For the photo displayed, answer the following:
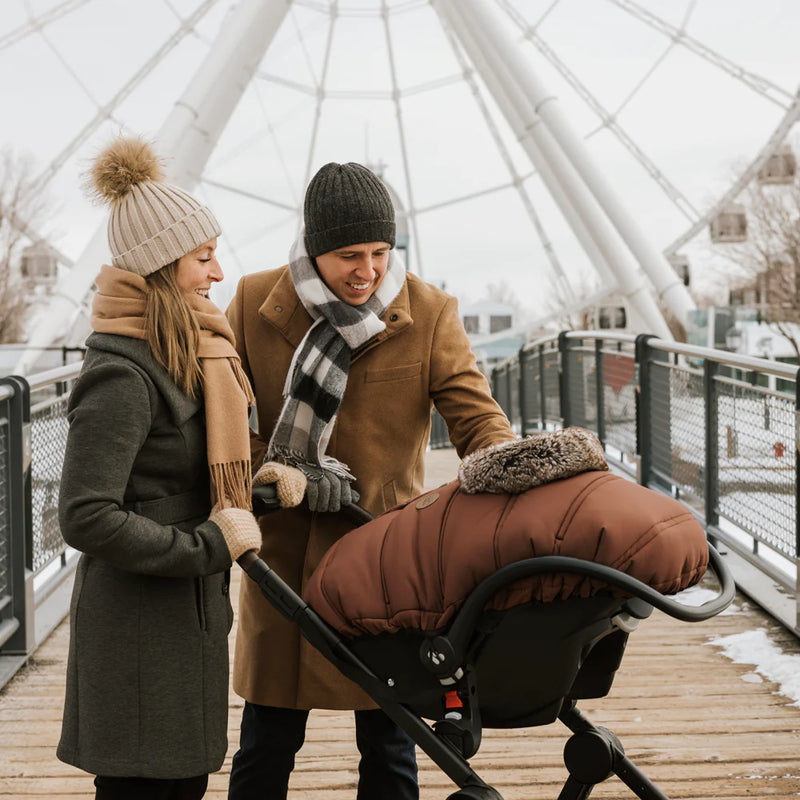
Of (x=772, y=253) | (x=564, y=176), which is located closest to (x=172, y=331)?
(x=564, y=176)

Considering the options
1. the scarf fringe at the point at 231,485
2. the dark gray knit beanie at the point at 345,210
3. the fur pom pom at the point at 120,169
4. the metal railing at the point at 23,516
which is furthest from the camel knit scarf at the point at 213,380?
the metal railing at the point at 23,516

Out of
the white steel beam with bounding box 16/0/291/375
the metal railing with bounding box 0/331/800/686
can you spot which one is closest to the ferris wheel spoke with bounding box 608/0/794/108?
the white steel beam with bounding box 16/0/291/375

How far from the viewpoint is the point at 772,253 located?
28266 mm

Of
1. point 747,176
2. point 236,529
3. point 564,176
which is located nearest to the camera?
point 236,529

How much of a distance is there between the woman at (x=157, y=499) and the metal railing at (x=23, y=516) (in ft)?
6.68

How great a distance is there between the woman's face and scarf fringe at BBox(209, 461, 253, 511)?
1.01 ft

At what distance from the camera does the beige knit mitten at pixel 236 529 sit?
1927 millimetres

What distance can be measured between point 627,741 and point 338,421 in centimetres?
156

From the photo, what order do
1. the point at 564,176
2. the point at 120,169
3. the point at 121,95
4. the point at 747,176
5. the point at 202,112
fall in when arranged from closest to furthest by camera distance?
the point at 120,169, the point at 202,112, the point at 564,176, the point at 747,176, the point at 121,95

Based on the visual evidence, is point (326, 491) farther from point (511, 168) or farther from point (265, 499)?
point (511, 168)

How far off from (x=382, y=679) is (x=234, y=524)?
0.35 metres

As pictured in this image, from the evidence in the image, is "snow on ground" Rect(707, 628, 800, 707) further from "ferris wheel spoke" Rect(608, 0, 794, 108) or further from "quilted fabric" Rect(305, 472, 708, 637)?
"ferris wheel spoke" Rect(608, 0, 794, 108)

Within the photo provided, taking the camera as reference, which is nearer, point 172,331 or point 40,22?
point 172,331

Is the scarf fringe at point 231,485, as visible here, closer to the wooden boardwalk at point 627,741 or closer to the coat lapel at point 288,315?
the coat lapel at point 288,315
